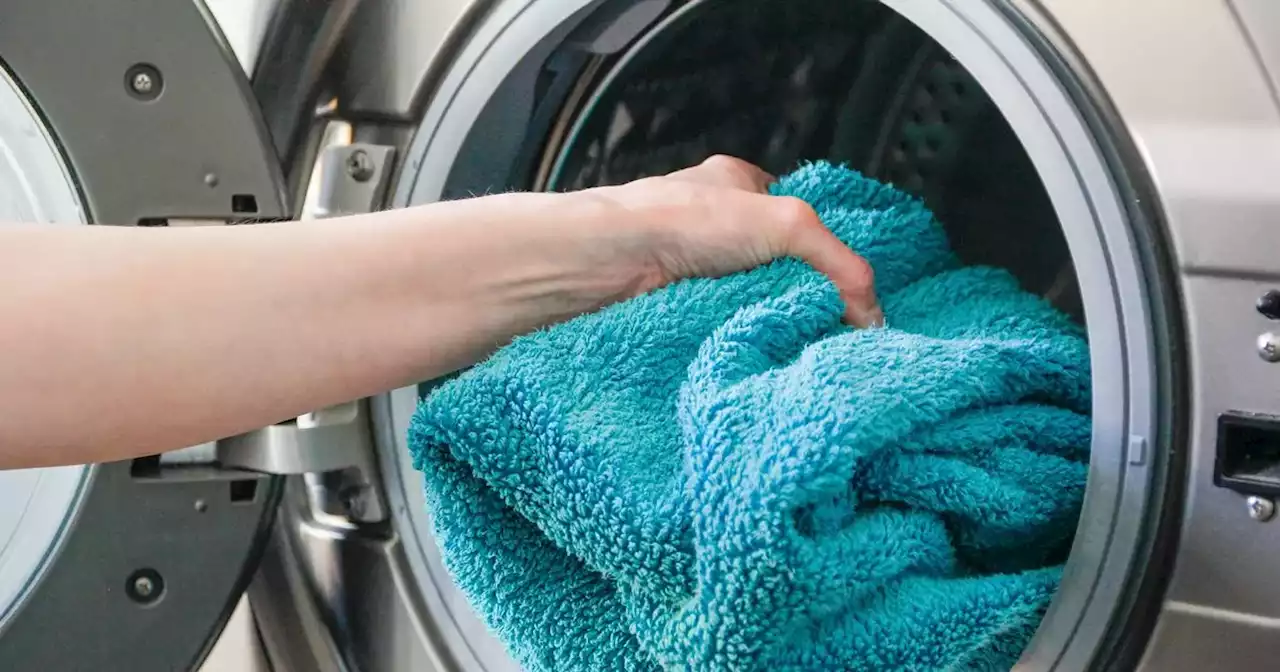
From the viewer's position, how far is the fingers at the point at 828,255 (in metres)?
0.51

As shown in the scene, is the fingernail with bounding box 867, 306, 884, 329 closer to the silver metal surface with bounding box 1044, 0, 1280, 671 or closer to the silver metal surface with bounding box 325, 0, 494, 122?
the silver metal surface with bounding box 1044, 0, 1280, 671

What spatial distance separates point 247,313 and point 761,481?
0.21 meters

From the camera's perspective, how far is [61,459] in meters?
0.42

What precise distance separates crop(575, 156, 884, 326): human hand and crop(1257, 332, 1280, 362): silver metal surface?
172 millimetres

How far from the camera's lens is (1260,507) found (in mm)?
378

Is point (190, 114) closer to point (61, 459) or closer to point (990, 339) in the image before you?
point (61, 459)

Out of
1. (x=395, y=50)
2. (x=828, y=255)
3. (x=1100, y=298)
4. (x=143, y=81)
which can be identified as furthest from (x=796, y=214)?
(x=143, y=81)

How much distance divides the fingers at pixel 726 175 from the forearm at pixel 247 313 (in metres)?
0.09

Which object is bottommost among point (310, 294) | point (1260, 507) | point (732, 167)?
point (1260, 507)

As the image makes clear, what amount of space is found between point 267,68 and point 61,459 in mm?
326

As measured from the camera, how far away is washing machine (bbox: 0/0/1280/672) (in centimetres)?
38

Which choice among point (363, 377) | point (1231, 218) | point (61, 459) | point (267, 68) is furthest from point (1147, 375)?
point (267, 68)

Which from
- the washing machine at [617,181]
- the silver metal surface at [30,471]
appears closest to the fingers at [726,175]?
the washing machine at [617,181]

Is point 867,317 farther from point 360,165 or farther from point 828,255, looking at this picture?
point 360,165
